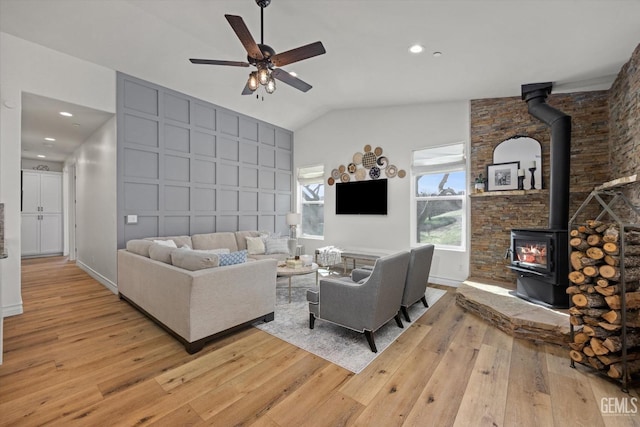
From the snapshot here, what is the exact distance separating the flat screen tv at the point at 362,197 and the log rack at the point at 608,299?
326 centimetres

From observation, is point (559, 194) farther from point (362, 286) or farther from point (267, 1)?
point (267, 1)

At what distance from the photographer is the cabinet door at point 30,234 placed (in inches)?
267

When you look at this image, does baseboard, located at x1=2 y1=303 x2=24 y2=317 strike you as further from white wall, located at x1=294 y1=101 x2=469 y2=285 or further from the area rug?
white wall, located at x1=294 y1=101 x2=469 y2=285

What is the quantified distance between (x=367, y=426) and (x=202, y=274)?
5.64 feet

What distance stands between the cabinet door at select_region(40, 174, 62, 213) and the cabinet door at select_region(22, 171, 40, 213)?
0.26 ft

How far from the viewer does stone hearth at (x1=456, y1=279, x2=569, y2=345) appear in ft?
8.72

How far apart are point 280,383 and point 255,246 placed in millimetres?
3367

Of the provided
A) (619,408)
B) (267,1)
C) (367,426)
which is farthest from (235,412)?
(267,1)

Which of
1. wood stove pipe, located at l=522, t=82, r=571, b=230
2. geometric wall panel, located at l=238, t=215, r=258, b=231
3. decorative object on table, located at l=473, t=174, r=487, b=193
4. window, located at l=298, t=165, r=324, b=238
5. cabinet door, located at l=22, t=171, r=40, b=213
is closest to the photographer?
wood stove pipe, located at l=522, t=82, r=571, b=230

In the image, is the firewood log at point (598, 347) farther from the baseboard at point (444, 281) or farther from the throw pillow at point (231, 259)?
the throw pillow at point (231, 259)

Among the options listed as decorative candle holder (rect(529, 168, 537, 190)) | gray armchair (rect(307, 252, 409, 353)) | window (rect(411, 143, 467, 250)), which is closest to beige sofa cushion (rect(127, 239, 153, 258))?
gray armchair (rect(307, 252, 409, 353))

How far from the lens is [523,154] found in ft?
13.2

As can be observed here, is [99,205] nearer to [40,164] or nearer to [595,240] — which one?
[40,164]

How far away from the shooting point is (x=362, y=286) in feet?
8.20
